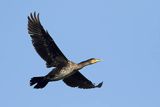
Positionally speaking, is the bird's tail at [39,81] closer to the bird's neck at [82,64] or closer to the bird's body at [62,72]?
the bird's body at [62,72]

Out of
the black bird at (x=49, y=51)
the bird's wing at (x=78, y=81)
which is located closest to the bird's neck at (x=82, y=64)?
the black bird at (x=49, y=51)

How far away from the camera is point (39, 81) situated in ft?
88.8

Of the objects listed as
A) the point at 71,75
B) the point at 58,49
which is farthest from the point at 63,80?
the point at 58,49

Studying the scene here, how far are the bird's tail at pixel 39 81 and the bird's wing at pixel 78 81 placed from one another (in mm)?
2373

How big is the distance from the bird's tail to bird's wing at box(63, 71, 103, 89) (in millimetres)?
2373

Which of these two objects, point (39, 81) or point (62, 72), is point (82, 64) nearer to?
point (62, 72)

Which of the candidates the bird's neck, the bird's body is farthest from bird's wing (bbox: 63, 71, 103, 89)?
the bird's body

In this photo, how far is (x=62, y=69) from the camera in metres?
27.4

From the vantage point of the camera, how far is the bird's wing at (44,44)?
27.6m

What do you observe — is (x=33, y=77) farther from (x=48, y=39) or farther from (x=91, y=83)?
→ (x=91, y=83)

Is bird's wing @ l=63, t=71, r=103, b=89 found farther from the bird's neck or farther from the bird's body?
the bird's body

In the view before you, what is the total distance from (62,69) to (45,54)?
3.22 ft

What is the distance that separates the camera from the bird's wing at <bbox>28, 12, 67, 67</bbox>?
27.6 metres

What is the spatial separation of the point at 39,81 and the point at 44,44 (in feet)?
5.22
